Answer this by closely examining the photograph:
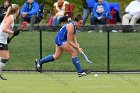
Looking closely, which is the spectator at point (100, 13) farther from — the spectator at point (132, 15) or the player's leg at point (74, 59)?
the player's leg at point (74, 59)

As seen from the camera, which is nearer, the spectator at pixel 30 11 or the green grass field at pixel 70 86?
the green grass field at pixel 70 86

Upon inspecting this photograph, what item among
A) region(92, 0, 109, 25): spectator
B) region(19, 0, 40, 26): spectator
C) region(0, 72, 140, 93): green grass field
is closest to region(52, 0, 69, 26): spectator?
region(19, 0, 40, 26): spectator

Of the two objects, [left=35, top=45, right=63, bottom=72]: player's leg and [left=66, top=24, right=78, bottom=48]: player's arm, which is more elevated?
[left=66, top=24, right=78, bottom=48]: player's arm

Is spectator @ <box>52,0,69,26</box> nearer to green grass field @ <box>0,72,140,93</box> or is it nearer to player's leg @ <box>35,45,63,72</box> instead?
player's leg @ <box>35,45,63,72</box>

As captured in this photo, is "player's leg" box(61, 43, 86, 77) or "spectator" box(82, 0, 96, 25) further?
"spectator" box(82, 0, 96, 25)

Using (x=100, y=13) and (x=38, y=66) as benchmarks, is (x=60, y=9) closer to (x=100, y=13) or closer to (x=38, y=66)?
(x=100, y=13)

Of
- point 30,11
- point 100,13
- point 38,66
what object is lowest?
point 38,66

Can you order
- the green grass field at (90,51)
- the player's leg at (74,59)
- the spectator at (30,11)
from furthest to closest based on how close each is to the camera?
the spectator at (30,11), the green grass field at (90,51), the player's leg at (74,59)

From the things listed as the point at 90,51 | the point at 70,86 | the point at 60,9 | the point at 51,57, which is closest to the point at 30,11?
the point at 60,9

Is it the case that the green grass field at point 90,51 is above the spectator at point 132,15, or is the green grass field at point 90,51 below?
below

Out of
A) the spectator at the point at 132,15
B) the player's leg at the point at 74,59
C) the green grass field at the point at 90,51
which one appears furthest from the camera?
the spectator at the point at 132,15

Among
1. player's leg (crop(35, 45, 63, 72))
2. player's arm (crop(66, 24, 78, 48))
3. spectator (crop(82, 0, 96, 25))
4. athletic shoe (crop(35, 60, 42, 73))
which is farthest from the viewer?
spectator (crop(82, 0, 96, 25))

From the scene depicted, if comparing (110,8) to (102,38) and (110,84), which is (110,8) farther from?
(110,84)

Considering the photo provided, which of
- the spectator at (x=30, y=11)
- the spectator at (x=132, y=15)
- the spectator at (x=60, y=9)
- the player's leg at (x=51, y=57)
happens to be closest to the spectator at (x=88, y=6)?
the spectator at (x=60, y=9)
